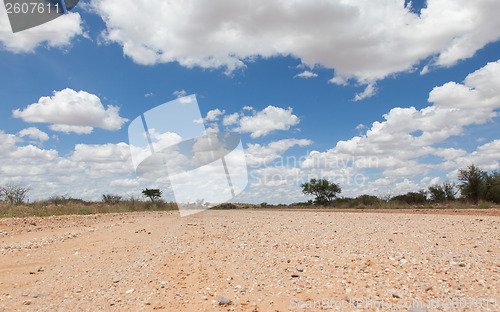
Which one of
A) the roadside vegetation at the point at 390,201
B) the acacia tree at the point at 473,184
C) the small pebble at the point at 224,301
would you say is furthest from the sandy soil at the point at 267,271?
the acacia tree at the point at 473,184

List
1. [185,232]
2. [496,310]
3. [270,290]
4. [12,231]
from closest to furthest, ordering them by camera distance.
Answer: [496,310], [270,290], [185,232], [12,231]

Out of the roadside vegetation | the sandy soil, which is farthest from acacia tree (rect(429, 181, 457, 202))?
the sandy soil

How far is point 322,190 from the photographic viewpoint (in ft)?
121

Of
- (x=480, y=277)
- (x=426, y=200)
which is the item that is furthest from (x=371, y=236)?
(x=426, y=200)

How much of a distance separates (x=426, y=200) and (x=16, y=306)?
31.3 m

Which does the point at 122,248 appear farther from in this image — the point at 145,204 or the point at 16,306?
the point at 145,204

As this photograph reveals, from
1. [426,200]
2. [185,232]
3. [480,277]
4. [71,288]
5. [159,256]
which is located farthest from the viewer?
[426,200]

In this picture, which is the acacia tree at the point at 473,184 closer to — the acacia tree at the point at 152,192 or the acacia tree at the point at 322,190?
the acacia tree at the point at 322,190

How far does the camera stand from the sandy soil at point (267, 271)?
12.8 ft

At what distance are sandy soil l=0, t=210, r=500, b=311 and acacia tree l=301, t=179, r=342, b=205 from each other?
27.9 meters

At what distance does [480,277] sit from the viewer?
4.05 m

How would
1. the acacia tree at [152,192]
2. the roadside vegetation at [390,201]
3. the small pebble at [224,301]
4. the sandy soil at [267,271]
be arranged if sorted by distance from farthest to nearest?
the acacia tree at [152,192]
the roadside vegetation at [390,201]
the small pebble at [224,301]
the sandy soil at [267,271]

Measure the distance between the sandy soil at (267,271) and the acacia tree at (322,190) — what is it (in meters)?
27.9

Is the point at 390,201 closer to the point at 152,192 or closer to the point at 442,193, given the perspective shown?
the point at 442,193
